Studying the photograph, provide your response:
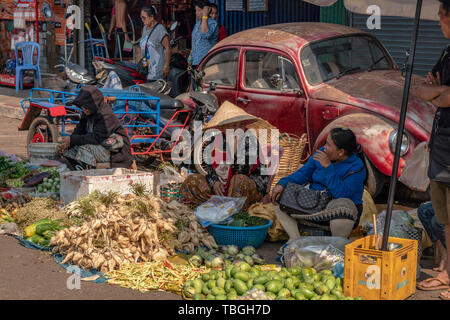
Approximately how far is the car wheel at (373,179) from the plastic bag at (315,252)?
1461 millimetres

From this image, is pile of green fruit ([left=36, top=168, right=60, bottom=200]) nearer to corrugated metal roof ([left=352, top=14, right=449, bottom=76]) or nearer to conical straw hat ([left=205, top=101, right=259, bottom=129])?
conical straw hat ([left=205, top=101, right=259, bottom=129])

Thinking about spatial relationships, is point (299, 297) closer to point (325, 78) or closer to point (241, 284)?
point (241, 284)

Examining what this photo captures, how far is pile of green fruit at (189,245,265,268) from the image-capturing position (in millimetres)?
5742

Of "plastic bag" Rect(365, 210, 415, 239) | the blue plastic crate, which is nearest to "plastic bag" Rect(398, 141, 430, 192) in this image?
"plastic bag" Rect(365, 210, 415, 239)

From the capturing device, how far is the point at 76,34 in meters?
16.3

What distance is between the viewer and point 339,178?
20.1ft

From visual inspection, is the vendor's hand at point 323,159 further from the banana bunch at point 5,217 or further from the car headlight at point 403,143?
the banana bunch at point 5,217

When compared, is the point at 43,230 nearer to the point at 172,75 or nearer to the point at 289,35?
the point at 289,35

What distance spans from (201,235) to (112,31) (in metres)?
10.9

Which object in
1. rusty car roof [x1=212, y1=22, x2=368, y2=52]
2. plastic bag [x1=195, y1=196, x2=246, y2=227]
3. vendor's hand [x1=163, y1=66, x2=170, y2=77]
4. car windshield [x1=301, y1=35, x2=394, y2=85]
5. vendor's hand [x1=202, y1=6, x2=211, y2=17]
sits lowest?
plastic bag [x1=195, y1=196, x2=246, y2=227]

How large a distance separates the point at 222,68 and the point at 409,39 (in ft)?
9.81

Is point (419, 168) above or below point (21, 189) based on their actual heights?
above
